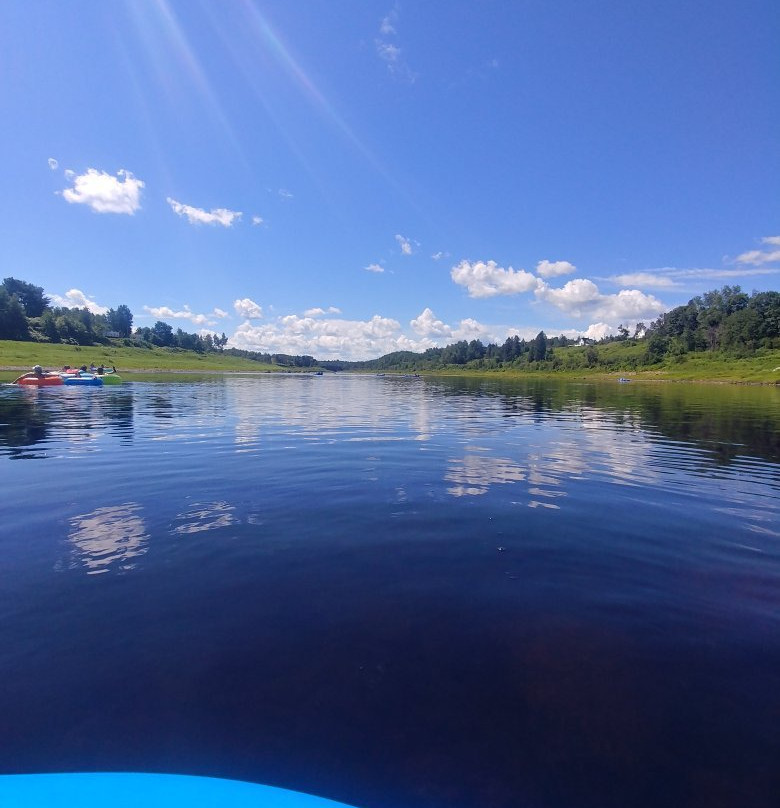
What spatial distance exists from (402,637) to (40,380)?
74819 millimetres

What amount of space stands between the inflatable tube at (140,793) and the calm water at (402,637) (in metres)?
0.71

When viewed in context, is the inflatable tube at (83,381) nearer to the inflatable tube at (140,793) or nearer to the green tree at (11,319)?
the inflatable tube at (140,793)

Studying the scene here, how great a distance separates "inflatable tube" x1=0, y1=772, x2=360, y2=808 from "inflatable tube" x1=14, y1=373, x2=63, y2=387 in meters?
74.5

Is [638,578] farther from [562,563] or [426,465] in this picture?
[426,465]

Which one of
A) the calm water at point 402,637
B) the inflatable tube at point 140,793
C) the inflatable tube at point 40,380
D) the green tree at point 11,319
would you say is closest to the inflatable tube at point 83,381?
the inflatable tube at point 40,380

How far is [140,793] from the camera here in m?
3.64

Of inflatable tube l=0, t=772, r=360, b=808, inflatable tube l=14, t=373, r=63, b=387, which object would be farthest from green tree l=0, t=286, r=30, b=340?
inflatable tube l=0, t=772, r=360, b=808

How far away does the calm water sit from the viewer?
450 cm

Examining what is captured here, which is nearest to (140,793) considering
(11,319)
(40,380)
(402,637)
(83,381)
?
(402,637)

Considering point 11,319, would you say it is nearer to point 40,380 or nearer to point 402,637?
point 40,380

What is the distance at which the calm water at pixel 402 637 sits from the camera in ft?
14.8

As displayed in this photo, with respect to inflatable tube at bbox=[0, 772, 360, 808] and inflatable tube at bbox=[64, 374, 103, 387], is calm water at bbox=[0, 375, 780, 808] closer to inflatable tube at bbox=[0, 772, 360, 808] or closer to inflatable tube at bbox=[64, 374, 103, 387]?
inflatable tube at bbox=[0, 772, 360, 808]

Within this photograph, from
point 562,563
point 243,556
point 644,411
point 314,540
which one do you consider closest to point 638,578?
point 562,563

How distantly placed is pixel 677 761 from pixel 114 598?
27.5 feet
